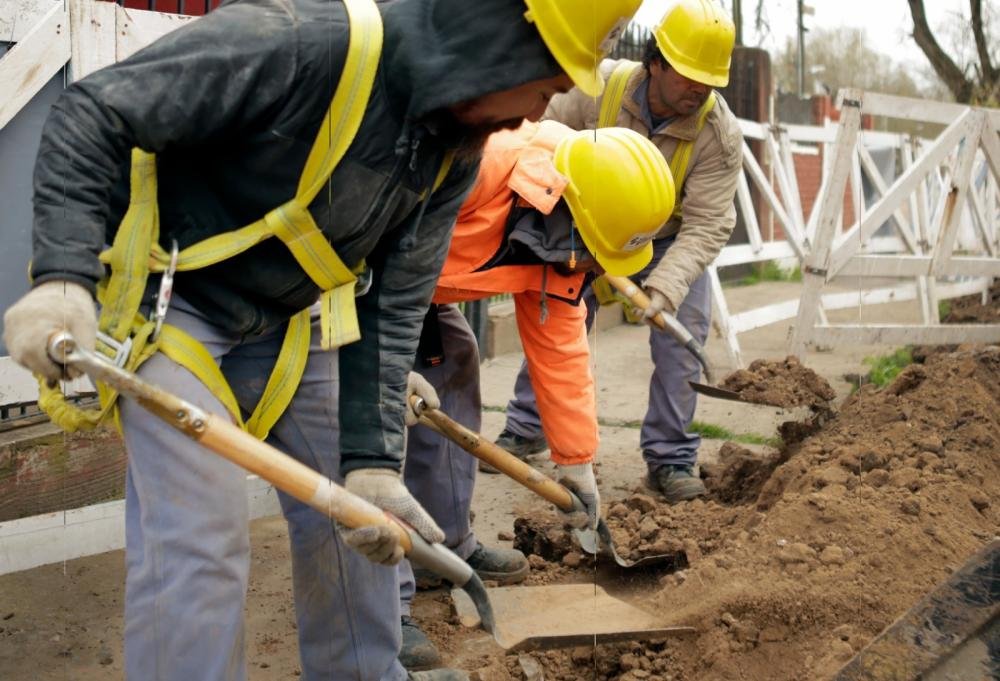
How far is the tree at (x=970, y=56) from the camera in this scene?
11.4 metres

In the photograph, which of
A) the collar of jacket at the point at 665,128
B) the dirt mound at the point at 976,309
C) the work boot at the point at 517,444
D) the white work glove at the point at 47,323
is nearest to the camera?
the white work glove at the point at 47,323

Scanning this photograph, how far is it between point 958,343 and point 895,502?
11.9ft

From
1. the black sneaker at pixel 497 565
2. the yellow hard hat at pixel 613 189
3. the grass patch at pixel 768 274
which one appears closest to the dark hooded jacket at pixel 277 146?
the yellow hard hat at pixel 613 189

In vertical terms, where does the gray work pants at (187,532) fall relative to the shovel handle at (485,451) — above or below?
above

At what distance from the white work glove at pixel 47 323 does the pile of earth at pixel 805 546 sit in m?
1.66

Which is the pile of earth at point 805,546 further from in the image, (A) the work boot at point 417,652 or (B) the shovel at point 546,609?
(A) the work boot at point 417,652

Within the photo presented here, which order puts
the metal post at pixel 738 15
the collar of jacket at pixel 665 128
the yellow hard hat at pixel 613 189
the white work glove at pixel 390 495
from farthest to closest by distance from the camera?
the metal post at pixel 738 15, the collar of jacket at pixel 665 128, the yellow hard hat at pixel 613 189, the white work glove at pixel 390 495

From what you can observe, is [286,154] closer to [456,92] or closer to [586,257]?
[456,92]

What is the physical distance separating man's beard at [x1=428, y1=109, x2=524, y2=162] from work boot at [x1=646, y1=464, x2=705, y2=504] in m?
2.88

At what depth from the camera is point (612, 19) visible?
2.29m

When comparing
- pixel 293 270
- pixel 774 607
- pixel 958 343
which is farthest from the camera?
pixel 958 343

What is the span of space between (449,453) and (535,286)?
25.7 inches

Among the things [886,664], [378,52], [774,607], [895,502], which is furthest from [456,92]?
[895,502]

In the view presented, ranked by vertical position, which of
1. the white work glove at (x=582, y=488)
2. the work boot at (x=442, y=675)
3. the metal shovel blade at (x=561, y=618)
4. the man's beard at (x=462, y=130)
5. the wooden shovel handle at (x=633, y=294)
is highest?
the man's beard at (x=462, y=130)
